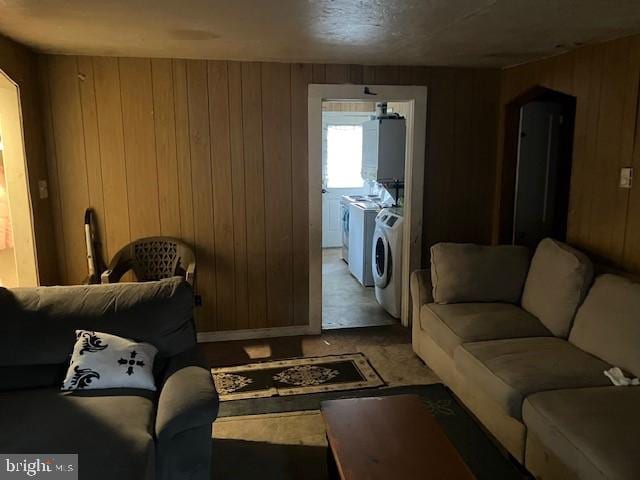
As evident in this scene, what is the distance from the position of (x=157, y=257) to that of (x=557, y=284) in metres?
2.72

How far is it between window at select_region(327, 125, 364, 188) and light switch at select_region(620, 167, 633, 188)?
485 centimetres

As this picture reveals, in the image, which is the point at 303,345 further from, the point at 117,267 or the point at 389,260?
the point at 117,267

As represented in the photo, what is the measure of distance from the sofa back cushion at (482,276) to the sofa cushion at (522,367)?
1.85ft

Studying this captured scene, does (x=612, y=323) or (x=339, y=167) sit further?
(x=339, y=167)

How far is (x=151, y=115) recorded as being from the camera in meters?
3.71

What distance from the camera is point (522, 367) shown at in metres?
2.46

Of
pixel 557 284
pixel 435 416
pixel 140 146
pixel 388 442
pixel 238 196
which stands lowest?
pixel 435 416

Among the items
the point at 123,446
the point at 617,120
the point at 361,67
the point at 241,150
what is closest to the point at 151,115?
the point at 241,150

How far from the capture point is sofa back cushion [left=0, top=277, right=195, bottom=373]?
7.81ft

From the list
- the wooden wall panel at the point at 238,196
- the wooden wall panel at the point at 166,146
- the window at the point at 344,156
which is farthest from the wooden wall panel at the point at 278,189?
the window at the point at 344,156

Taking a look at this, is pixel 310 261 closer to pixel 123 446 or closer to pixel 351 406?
pixel 351 406

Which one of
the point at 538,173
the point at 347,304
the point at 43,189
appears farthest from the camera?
the point at 347,304

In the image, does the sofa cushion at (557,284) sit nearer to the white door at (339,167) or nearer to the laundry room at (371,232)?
the laundry room at (371,232)

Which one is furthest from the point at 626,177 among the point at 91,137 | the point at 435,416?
the point at 91,137
